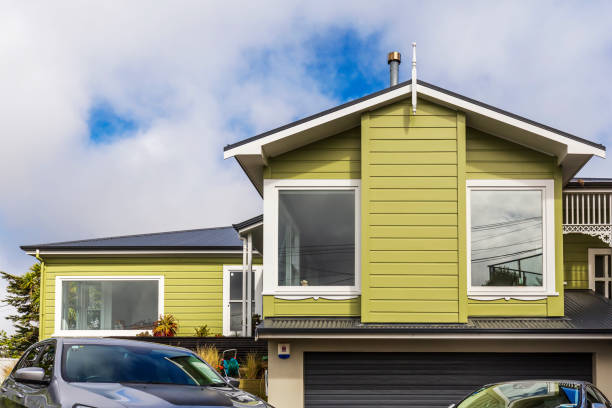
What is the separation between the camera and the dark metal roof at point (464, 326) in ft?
43.0

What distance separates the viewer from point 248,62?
21250mm

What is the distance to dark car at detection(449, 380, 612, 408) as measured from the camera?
31.7 feet

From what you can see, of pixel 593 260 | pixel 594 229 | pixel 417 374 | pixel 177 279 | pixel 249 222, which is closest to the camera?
pixel 417 374

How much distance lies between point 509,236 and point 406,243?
187 cm

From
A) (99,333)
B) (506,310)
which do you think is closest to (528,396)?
(506,310)

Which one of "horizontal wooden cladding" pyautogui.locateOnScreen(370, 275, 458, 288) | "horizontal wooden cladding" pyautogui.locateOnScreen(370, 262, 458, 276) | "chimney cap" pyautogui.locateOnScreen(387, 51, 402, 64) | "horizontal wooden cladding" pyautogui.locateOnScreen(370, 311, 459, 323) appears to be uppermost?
"chimney cap" pyautogui.locateOnScreen(387, 51, 402, 64)

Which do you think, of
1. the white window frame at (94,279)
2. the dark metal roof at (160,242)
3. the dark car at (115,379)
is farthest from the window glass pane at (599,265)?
the dark car at (115,379)

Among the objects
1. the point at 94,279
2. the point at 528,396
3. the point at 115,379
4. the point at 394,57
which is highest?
the point at 394,57

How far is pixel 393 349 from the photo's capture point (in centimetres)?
1375

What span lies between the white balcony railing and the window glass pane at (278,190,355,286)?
445 centimetres

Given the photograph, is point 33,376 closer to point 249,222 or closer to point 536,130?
point 536,130

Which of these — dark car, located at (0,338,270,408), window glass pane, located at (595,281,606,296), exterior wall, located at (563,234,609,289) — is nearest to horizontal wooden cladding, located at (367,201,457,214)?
exterior wall, located at (563,234,609,289)

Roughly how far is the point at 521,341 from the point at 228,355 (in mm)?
7428

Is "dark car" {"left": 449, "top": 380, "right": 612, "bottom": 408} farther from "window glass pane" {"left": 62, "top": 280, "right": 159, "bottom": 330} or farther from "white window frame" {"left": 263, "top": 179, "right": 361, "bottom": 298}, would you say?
"window glass pane" {"left": 62, "top": 280, "right": 159, "bottom": 330}
